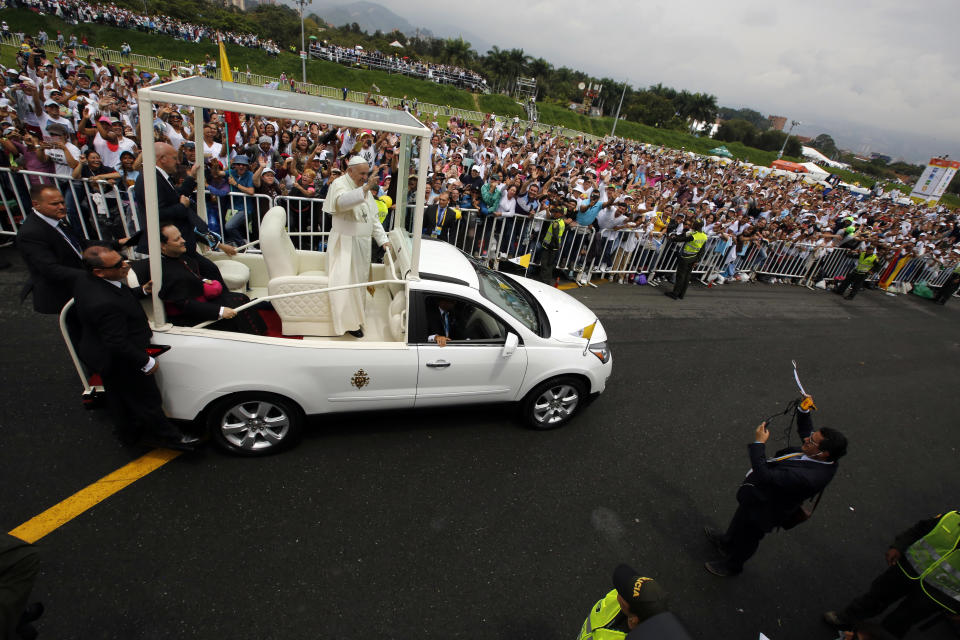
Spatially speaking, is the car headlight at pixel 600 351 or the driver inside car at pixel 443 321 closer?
the driver inside car at pixel 443 321

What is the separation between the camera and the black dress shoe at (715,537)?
11.8ft

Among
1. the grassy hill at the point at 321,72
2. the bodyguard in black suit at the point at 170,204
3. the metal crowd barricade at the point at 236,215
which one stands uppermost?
the grassy hill at the point at 321,72

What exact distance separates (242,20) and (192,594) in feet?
251

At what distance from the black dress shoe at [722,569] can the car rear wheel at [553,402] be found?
5.66ft

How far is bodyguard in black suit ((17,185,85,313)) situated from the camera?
3264mm

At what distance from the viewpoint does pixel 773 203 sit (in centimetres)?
1642

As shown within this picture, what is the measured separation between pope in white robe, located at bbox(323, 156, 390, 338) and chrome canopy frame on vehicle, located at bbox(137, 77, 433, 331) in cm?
55

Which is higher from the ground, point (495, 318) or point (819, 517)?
point (495, 318)

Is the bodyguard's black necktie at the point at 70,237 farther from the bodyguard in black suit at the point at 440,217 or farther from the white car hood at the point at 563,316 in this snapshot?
the bodyguard in black suit at the point at 440,217

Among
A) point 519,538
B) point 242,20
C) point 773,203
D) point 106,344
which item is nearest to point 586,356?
point 519,538

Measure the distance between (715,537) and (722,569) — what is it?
0.91ft

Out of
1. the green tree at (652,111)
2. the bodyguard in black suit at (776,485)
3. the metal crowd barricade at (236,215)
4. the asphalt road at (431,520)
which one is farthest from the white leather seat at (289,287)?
the green tree at (652,111)

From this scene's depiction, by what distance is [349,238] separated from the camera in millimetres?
4062

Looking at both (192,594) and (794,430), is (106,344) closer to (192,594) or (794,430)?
(192,594)
